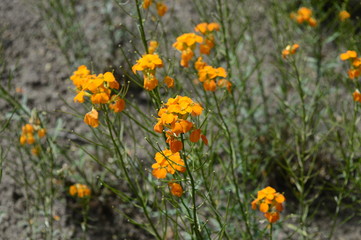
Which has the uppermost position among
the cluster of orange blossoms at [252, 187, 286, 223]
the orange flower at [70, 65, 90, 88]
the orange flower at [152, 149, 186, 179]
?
the orange flower at [70, 65, 90, 88]

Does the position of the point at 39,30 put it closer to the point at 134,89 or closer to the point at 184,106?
the point at 134,89

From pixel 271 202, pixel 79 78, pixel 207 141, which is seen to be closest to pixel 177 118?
pixel 207 141

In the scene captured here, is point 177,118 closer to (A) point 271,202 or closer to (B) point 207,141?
(B) point 207,141

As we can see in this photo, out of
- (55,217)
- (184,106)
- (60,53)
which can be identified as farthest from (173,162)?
(60,53)

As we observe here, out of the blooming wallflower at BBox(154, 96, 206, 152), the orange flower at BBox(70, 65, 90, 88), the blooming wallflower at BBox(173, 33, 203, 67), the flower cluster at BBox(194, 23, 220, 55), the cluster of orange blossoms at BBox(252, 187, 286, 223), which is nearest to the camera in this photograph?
the blooming wallflower at BBox(154, 96, 206, 152)

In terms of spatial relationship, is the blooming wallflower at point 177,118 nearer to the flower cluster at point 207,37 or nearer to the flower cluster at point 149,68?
the flower cluster at point 149,68

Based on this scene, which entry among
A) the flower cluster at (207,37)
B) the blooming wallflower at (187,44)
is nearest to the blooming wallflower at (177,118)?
the blooming wallflower at (187,44)

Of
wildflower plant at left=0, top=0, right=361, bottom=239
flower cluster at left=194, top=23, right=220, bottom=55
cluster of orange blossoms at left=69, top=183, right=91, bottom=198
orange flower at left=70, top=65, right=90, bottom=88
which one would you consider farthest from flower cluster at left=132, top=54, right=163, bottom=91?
cluster of orange blossoms at left=69, top=183, right=91, bottom=198

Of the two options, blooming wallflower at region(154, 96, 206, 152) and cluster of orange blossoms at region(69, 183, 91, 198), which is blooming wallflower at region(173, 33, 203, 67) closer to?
blooming wallflower at region(154, 96, 206, 152)
